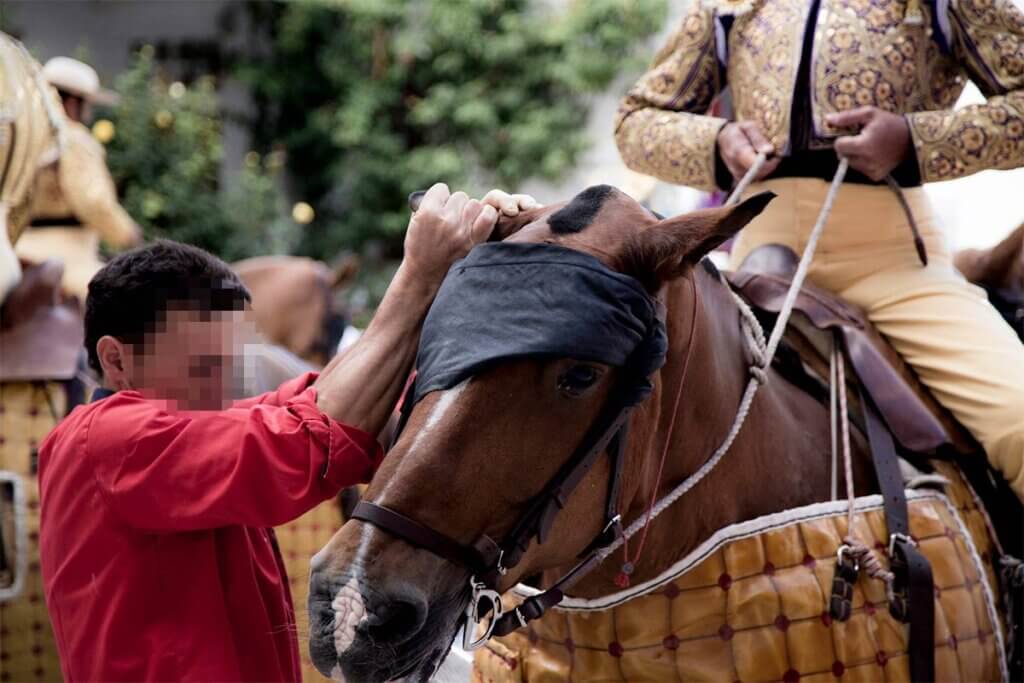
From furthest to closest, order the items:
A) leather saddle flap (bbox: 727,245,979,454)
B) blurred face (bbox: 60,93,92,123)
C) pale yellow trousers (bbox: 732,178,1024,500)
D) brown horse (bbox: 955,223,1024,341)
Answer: blurred face (bbox: 60,93,92,123)
brown horse (bbox: 955,223,1024,341)
pale yellow trousers (bbox: 732,178,1024,500)
leather saddle flap (bbox: 727,245,979,454)

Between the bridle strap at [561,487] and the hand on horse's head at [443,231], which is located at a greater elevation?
the hand on horse's head at [443,231]

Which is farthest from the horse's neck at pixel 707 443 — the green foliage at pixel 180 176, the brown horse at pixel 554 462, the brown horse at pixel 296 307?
the green foliage at pixel 180 176

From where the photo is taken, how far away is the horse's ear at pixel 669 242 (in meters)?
1.64

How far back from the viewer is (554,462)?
1544 mm

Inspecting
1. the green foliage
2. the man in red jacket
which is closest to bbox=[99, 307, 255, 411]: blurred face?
the man in red jacket

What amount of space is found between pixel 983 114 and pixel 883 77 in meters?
0.24

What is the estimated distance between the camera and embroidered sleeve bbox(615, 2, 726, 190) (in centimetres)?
261

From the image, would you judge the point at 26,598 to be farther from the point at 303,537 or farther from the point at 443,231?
the point at 443,231

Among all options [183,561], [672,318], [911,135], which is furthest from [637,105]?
[183,561]

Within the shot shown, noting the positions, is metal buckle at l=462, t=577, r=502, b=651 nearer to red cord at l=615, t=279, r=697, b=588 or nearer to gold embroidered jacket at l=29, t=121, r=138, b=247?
red cord at l=615, t=279, r=697, b=588

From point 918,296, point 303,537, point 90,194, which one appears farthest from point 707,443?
point 90,194

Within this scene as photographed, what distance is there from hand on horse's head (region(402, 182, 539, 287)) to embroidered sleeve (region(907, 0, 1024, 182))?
1.09m

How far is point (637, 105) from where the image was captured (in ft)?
9.25

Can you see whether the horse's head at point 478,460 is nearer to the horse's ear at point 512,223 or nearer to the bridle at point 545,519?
the bridle at point 545,519
